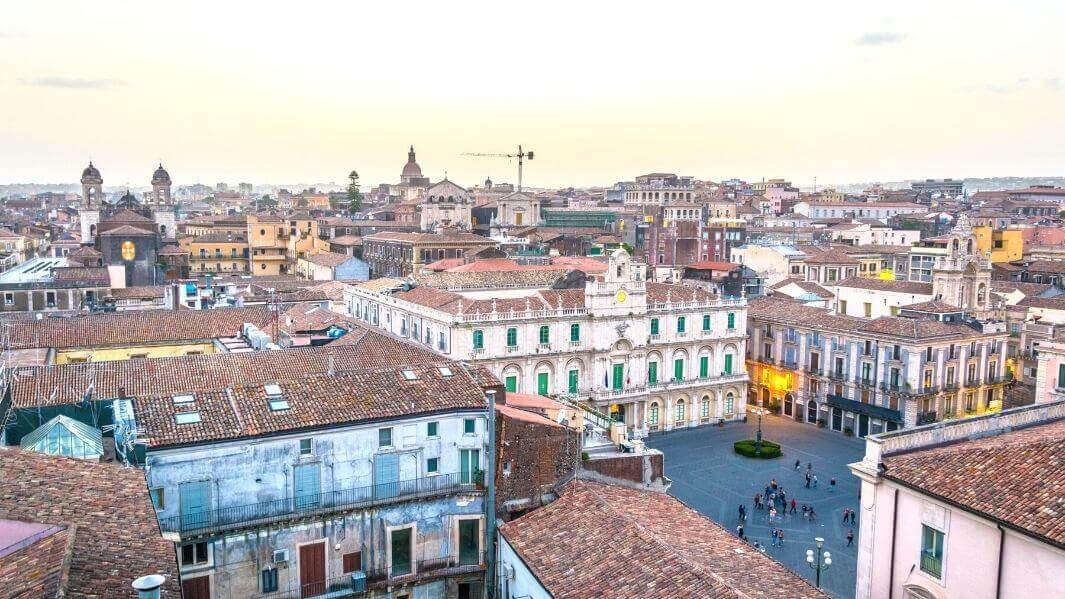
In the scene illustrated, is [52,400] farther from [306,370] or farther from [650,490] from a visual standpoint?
[650,490]

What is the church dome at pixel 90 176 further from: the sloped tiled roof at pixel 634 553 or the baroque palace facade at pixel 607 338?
the sloped tiled roof at pixel 634 553

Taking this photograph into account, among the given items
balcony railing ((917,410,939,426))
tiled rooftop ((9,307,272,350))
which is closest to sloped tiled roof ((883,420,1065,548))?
balcony railing ((917,410,939,426))

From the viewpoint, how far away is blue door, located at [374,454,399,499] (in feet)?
80.8

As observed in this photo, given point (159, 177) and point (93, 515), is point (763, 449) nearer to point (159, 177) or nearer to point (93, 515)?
point (93, 515)

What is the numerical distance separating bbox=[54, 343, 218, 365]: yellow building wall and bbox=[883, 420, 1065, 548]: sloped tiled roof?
113 ft

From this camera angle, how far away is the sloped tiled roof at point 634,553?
19266 mm

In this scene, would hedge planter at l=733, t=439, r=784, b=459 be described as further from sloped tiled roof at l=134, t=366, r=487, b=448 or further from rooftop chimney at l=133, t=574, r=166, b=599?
rooftop chimney at l=133, t=574, r=166, b=599

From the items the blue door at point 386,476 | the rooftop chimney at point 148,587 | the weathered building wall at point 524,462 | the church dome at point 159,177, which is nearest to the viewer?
the rooftop chimney at point 148,587

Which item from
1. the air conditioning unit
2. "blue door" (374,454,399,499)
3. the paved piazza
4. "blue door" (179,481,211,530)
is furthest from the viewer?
the paved piazza

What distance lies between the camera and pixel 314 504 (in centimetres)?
2386

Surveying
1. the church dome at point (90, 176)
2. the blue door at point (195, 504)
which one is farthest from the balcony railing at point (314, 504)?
the church dome at point (90, 176)

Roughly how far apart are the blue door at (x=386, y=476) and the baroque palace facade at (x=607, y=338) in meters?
22.7

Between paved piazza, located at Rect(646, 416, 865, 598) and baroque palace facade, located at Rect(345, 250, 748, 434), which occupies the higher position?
baroque palace facade, located at Rect(345, 250, 748, 434)

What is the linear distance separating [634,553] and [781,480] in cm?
2773
